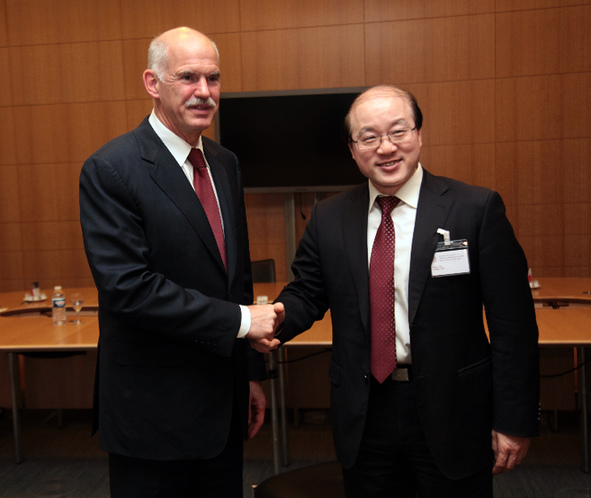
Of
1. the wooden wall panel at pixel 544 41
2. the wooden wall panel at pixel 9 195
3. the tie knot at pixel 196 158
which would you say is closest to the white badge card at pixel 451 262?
the tie knot at pixel 196 158

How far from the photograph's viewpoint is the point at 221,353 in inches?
64.1

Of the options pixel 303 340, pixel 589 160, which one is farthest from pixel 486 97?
pixel 303 340

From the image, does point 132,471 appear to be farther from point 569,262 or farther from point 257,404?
point 569,262

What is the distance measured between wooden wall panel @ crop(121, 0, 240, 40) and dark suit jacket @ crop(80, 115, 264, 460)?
4.74 m

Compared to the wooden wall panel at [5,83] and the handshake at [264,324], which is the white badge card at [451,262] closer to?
the handshake at [264,324]

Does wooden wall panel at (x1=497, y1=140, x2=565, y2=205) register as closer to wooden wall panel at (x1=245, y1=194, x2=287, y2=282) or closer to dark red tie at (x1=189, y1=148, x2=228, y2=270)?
wooden wall panel at (x1=245, y1=194, x2=287, y2=282)

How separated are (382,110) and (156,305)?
807mm

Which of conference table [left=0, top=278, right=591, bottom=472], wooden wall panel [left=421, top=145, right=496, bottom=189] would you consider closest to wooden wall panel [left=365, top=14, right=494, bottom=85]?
wooden wall panel [left=421, top=145, right=496, bottom=189]

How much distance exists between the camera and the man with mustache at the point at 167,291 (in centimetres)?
159

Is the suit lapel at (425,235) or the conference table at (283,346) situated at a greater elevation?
the suit lapel at (425,235)

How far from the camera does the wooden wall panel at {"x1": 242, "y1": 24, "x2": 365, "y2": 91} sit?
5.95m

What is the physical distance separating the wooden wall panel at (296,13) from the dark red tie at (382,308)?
478 centimetres

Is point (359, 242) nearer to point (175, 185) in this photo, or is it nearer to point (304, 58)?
point (175, 185)

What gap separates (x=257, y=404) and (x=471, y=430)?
709 millimetres
